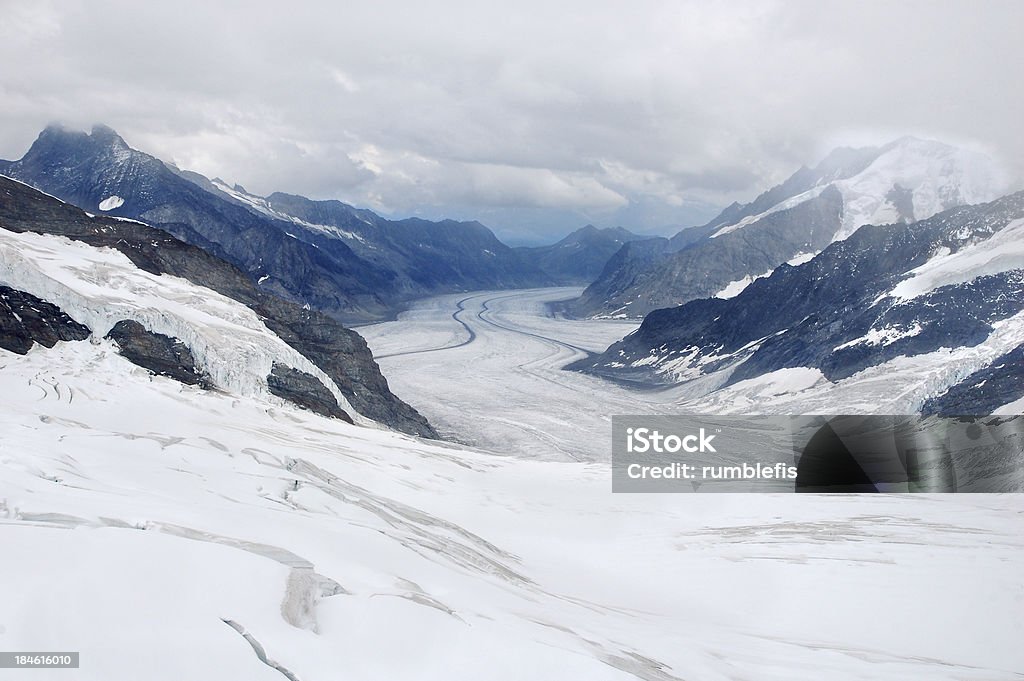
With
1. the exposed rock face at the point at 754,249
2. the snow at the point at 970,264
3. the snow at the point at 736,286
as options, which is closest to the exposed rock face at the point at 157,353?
the snow at the point at 970,264

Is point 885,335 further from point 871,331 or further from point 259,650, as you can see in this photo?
point 259,650

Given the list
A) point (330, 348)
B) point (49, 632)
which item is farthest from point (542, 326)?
Answer: point (49, 632)

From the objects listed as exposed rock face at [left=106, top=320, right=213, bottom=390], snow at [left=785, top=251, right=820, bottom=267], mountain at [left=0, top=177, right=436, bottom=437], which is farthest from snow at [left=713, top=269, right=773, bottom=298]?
exposed rock face at [left=106, top=320, right=213, bottom=390]

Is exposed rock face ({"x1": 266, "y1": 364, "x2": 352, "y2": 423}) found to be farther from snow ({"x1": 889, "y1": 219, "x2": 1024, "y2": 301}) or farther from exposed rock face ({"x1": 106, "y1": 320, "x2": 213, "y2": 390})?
snow ({"x1": 889, "y1": 219, "x2": 1024, "y2": 301})

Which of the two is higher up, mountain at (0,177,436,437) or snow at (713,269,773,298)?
snow at (713,269,773,298)

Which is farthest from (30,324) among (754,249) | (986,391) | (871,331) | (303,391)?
(754,249)

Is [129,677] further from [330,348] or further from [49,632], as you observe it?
[330,348]
